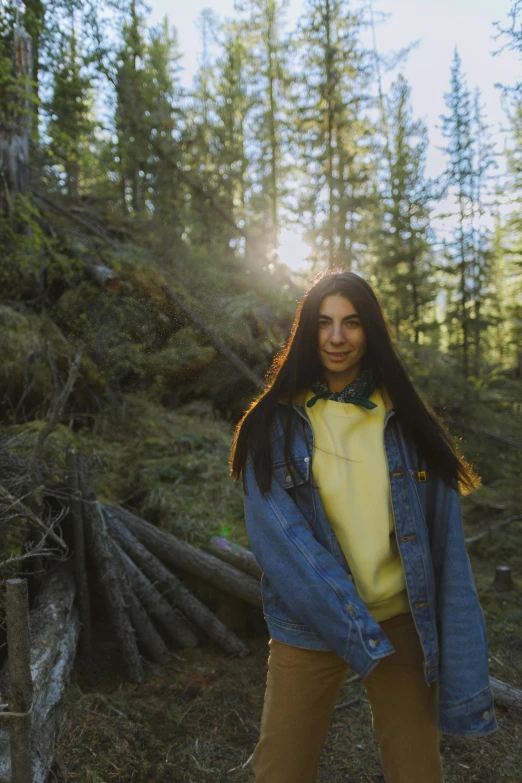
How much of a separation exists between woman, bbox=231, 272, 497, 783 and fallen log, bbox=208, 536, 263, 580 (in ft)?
10.3

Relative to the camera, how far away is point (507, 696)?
12.6 ft

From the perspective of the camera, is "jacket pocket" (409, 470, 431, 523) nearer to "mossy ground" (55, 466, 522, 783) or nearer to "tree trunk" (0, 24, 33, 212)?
"mossy ground" (55, 466, 522, 783)

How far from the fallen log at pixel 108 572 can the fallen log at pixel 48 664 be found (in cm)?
28

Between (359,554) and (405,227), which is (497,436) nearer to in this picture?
(359,554)

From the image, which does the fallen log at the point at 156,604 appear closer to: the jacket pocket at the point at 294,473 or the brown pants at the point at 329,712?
the brown pants at the point at 329,712

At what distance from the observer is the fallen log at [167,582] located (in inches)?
196

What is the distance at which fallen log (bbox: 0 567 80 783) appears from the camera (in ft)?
9.31

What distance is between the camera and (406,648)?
2.04 m

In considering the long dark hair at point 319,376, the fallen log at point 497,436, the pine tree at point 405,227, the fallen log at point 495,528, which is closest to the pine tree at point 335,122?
the pine tree at point 405,227

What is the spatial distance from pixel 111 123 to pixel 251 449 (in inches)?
603

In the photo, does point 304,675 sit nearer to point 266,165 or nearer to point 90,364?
point 90,364

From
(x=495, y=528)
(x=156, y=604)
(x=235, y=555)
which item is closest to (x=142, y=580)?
(x=156, y=604)

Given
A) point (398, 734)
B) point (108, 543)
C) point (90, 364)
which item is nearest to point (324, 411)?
point (398, 734)

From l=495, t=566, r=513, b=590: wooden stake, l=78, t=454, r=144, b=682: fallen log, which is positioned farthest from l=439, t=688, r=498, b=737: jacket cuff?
l=495, t=566, r=513, b=590: wooden stake
